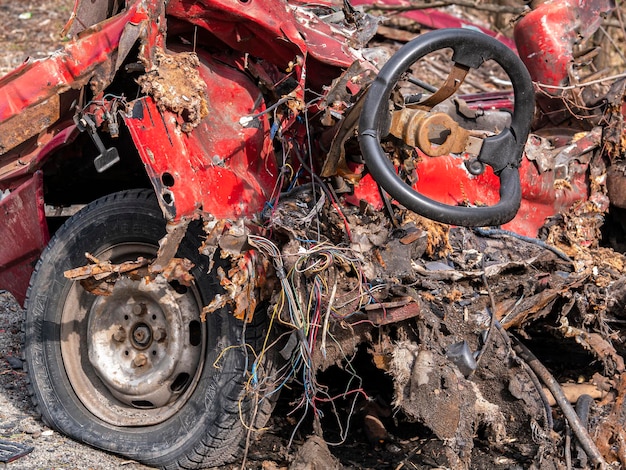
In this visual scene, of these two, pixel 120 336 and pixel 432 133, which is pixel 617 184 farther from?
pixel 120 336

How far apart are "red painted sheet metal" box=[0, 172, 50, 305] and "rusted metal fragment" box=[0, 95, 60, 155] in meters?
0.63

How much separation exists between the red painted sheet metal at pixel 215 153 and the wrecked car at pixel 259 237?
10 mm

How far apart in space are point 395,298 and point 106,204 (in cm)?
155

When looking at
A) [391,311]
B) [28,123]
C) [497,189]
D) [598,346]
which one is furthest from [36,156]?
[598,346]

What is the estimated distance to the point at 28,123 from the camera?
10.8 ft

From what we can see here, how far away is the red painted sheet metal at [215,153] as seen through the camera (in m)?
3.13

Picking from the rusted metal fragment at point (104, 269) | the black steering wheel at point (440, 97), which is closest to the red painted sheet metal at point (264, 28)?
the black steering wheel at point (440, 97)

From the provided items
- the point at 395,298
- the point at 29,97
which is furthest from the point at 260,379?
the point at 29,97

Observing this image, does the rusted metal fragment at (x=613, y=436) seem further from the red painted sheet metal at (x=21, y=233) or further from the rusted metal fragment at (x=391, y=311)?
the red painted sheet metal at (x=21, y=233)

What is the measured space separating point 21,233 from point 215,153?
1.41 m

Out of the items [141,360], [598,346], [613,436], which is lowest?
[613,436]

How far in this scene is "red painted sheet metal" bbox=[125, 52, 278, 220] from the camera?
3.13 metres

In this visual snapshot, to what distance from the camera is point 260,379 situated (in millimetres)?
3322

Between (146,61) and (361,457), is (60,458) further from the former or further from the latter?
(146,61)
